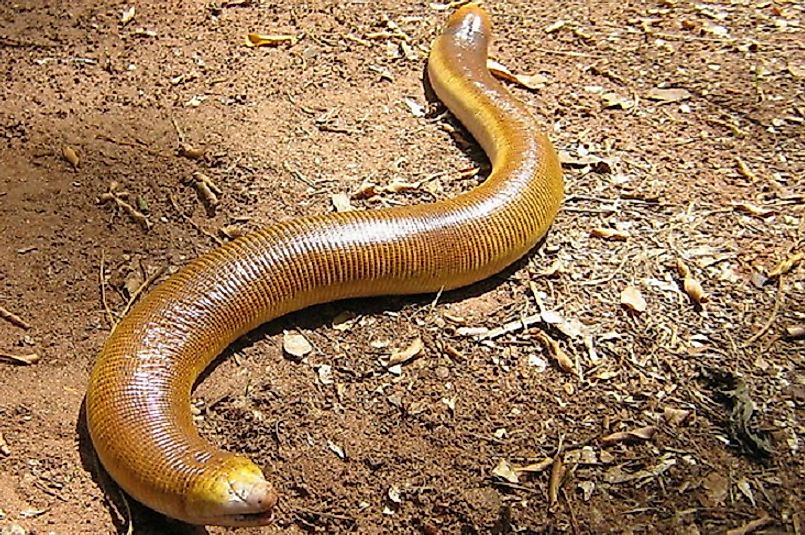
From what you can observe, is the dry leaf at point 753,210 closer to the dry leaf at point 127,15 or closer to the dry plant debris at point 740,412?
the dry plant debris at point 740,412

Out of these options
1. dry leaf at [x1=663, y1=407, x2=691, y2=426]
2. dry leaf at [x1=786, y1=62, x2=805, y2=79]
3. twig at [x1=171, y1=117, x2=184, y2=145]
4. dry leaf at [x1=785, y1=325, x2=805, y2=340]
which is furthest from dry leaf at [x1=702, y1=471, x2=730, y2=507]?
dry leaf at [x1=786, y1=62, x2=805, y2=79]

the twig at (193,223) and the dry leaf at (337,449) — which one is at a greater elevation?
the twig at (193,223)

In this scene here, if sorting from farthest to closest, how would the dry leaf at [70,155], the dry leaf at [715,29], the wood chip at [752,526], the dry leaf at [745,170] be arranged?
1. the dry leaf at [715,29]
2. the dry leaf at [745,170]
3. the dry leaf at [70,155]
4. the wood chip at [752,526]

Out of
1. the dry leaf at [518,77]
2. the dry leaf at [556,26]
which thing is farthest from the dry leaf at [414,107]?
the dry leaf at [556,26]

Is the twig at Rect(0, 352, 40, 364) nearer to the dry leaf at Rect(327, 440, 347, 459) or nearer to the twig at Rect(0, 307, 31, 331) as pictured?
the twig at Rect(0, 307, 31, 331)

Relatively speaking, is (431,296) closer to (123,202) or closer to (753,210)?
(123,202)

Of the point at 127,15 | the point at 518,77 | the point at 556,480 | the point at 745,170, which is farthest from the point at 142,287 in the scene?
the point at 745,170

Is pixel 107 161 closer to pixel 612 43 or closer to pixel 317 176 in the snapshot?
pixel 317 176
